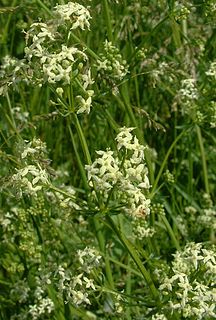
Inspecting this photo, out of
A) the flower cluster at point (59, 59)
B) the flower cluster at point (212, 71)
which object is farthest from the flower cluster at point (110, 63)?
the flower cluster at point (212, 71)

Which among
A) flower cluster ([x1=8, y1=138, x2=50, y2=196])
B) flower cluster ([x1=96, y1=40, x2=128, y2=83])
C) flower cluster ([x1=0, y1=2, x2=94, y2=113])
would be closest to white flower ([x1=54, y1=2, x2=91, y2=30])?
flower cluster ([x1=0, y1=2, x2=94, y2=113])

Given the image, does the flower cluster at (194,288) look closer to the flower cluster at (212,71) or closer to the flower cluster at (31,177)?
the flower cluster at (31,177)

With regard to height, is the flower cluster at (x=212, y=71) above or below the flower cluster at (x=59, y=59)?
below

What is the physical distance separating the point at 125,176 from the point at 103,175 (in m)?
0.08

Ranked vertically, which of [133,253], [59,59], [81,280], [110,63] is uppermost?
[59,59]

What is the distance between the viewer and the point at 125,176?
2311 millimetres

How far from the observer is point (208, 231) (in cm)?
396

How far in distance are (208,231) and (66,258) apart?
828 mm

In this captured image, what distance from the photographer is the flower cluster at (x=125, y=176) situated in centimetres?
226

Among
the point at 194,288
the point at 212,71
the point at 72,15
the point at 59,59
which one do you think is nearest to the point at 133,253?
the point at 194,288

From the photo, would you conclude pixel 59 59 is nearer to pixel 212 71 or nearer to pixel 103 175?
pixel 103 175

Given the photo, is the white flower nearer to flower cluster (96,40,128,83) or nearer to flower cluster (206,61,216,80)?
flower cluster (96,40,128,83)

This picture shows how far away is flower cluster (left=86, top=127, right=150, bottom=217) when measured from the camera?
89.1 inches

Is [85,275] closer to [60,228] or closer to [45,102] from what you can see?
[60,228]
